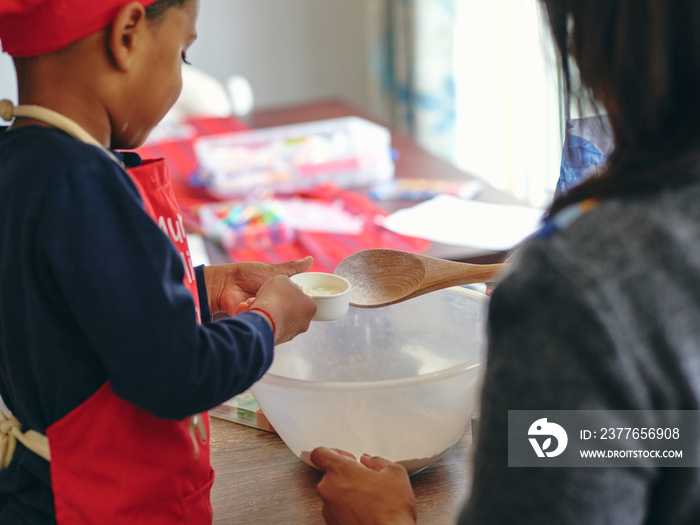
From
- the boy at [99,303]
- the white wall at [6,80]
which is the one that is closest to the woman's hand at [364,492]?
the boy at [99,303]

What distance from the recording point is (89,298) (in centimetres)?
61

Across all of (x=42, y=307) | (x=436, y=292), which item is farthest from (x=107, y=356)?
(x=436, y=292)

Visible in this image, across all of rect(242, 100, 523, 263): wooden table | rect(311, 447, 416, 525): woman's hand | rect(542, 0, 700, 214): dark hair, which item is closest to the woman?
rect(542, 0, 700, 214): dark hair

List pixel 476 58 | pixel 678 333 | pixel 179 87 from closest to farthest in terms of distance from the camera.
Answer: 1. pixel 678 333
2. pixel 179 87
3. pixel 476 58

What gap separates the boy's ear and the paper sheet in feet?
3.39

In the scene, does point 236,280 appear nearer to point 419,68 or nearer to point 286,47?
point 419,68

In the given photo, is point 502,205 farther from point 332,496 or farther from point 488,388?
point 488,388

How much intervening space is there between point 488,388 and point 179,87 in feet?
1.61

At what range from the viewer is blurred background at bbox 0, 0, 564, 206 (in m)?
2.98

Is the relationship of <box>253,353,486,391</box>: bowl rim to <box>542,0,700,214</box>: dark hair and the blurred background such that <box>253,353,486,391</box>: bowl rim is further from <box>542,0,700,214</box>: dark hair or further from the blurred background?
the blurred background

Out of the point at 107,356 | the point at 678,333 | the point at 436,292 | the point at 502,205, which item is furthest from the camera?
the point at 502,205

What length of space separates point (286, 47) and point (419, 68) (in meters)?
0.92

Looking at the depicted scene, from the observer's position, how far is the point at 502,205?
1.82m

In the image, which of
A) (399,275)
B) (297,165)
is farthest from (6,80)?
(399,275)
